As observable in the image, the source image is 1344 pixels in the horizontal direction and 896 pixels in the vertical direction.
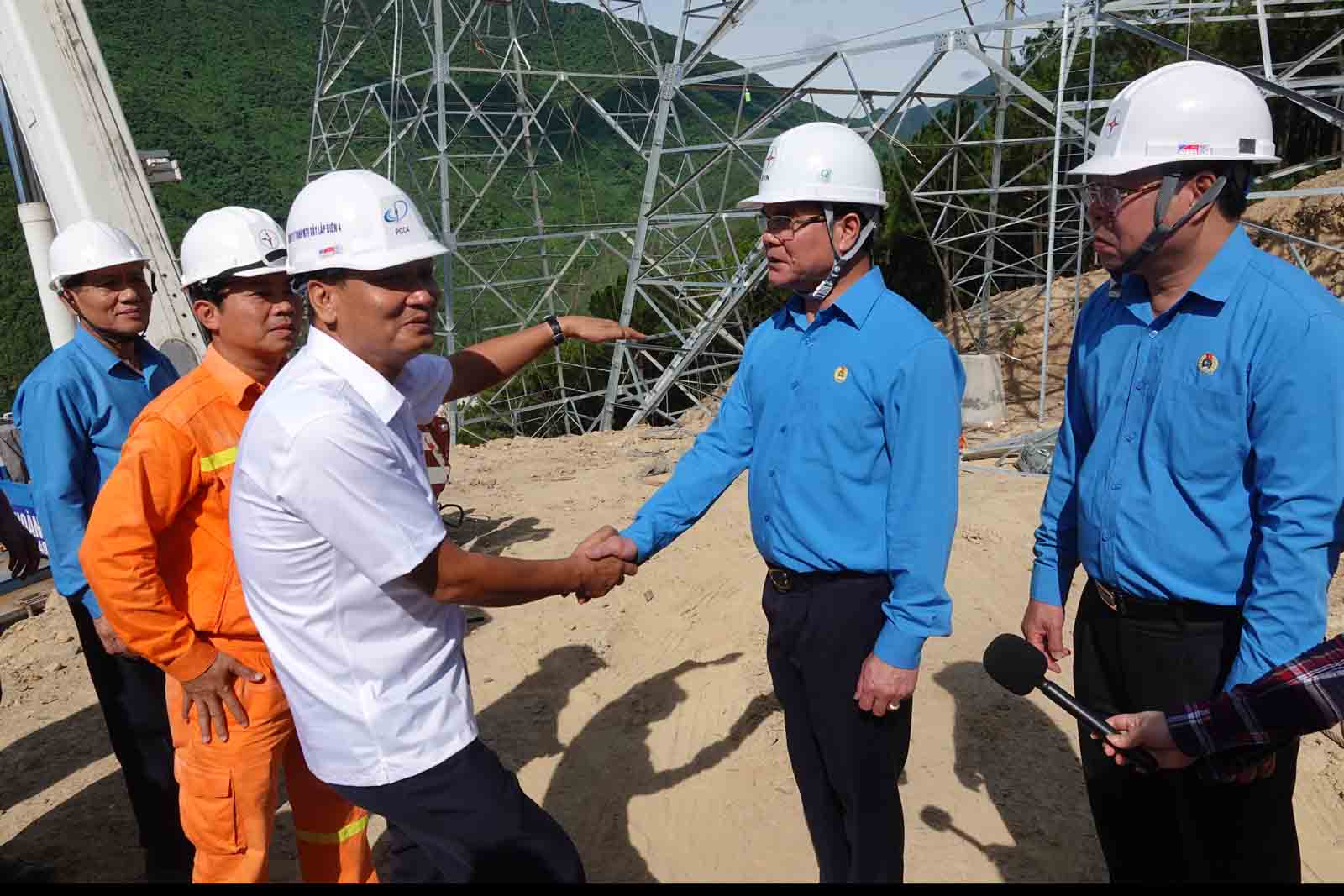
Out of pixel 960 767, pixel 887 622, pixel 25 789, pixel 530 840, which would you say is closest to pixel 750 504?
pixel 887 622

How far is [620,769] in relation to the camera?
13.7ft

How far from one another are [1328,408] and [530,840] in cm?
191

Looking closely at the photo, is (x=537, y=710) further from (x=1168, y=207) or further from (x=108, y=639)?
(x=1168, y=207)

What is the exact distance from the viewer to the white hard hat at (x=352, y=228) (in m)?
1.99

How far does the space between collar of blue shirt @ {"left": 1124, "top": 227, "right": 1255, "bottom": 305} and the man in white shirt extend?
1670 millimetres

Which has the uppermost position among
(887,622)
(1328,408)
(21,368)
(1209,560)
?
(1328,408)

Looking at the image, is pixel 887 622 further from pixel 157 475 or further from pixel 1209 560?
pixel 157 475

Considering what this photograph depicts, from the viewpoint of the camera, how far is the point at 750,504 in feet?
8.84

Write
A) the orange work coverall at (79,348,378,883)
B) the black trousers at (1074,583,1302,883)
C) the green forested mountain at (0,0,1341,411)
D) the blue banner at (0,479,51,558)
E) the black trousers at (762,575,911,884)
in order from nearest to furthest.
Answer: the black trousers at (1074,583,1302,883) < the orange work coverall at (79,348,378,883) < the black trousers at (762,575,911,884) < the blue banner at (0,479,51,558) < the green forested mountain at (0,0,1341,411)

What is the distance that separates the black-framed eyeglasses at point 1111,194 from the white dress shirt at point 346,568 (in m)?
A: 1.69

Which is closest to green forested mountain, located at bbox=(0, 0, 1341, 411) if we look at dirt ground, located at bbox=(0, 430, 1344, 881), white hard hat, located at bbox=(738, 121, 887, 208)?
dirt ground, located at bbox=(0, 430, 1344, 881)

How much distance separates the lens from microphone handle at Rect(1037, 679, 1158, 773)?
1909mm

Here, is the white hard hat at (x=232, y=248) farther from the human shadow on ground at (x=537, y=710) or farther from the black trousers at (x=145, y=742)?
the human shadow on ground at (x=537, y=710)

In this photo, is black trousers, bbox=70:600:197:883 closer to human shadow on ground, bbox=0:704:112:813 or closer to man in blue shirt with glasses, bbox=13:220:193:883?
man in blue shirt with glasses, bbox=13:220:193:883
